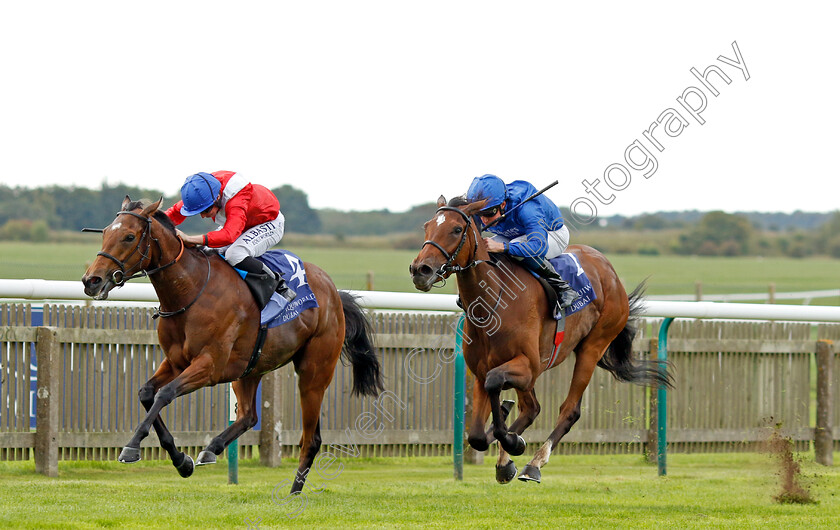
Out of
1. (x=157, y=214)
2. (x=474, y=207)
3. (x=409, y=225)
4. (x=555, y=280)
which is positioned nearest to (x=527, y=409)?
(x=555, y=280)

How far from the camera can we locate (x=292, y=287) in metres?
6.05

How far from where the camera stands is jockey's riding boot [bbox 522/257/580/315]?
5902 mm

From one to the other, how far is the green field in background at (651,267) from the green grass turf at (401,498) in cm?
1908

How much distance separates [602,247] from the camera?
2164 inches

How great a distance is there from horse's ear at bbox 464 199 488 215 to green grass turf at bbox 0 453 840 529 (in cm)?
169

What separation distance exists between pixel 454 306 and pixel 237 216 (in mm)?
2321

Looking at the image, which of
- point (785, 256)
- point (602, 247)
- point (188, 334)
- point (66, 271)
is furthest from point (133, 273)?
point (785, 256)

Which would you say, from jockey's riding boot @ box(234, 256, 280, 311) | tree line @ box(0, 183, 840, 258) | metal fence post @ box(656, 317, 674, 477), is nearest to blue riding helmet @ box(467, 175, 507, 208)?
jockey's riding boot @ box(234, 256, 280, 311)

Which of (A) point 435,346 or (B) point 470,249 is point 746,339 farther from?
(B) point 470,249

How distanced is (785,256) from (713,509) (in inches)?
2453

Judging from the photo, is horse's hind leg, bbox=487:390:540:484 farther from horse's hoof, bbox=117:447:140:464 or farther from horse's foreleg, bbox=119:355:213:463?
horse's hoof, bbox=117:447:140:464

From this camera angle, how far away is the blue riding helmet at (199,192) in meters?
5.53

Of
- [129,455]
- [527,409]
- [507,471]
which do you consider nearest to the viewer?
[129,455]

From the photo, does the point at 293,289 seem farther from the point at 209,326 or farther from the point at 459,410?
the point at 459,410
